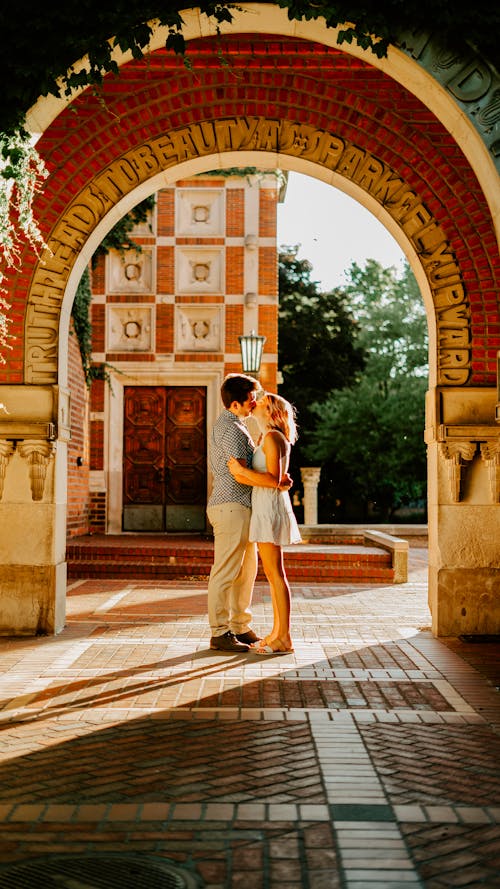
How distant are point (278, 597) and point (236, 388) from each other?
156 centimetres

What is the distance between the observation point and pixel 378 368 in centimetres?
3300

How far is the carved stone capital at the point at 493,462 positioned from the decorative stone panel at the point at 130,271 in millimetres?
11308

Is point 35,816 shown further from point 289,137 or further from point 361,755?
point 289,137

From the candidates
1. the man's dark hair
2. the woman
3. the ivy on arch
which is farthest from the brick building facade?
the ivy on arch

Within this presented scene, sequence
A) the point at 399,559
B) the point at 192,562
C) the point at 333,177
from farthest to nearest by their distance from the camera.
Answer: the point at 192,562, the point at 399,559, the point at 333,177

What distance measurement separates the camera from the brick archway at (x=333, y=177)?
7.77 m

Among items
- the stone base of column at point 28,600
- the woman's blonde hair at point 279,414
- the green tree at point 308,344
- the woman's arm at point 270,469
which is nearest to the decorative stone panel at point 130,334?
the stone base of column at point 28,600

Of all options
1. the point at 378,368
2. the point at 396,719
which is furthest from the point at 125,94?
the point at 378,368

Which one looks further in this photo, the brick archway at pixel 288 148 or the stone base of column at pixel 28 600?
the brick archway at pixel 288 148

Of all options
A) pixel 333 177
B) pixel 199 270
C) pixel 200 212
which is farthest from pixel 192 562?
pixel 200 212

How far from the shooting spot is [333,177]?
831 cm

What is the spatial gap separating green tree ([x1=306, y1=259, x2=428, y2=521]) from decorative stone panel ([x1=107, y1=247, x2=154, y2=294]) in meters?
13.2

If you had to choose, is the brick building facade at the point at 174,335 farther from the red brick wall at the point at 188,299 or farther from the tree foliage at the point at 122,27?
the tree foliage at the point at 122,27

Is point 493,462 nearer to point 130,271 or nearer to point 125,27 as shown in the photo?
point 125,27
